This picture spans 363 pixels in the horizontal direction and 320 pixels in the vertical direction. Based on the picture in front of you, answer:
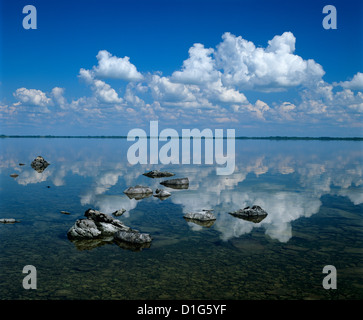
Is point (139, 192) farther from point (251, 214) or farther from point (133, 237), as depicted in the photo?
point (133, 237)

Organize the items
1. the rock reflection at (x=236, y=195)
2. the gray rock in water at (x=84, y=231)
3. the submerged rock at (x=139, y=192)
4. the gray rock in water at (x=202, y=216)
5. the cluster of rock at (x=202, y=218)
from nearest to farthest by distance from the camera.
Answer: the gray rock in water at (x=84, y=231) < the rock reflection at (x=236, y=195) < the cluster of rock at (x=202, y=218) < the gray rock in water at (x=202, y=216) < the submerged rock at (x=139, y=192)

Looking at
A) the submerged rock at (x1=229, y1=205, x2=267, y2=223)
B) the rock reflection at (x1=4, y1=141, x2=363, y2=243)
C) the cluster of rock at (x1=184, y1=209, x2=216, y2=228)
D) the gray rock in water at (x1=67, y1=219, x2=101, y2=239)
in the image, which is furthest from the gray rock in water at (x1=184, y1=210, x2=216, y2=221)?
the gray rock in water at (x1=67, y1=219, x2=101, y2=239)

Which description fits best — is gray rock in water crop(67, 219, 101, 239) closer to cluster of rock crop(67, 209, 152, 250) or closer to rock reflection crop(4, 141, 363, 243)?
cluster of rock crop(67, 209, 152, 250)

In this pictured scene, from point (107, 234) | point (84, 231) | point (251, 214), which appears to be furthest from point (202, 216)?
point (84, 231)

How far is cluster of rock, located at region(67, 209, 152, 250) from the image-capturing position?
15416 mm

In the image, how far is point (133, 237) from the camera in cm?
1555

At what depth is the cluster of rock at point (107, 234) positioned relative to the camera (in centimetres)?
1542

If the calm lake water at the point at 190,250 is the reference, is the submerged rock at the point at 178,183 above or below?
above

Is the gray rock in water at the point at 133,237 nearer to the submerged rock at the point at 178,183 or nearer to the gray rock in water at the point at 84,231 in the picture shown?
the gray rock in water at the point at 84,231

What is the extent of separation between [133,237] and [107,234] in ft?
6.59

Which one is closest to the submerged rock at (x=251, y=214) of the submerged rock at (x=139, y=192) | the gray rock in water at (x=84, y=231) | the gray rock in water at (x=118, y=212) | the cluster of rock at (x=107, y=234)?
the cluster of rock at (x=107, y=234)
